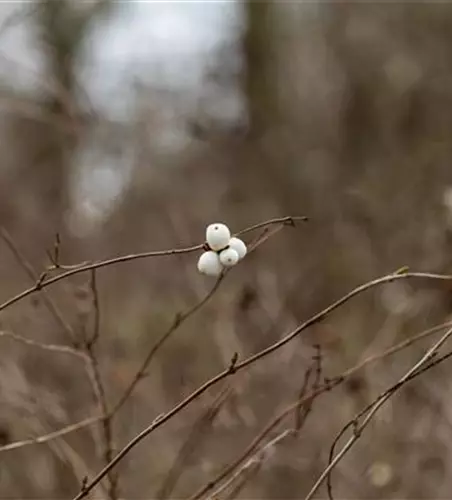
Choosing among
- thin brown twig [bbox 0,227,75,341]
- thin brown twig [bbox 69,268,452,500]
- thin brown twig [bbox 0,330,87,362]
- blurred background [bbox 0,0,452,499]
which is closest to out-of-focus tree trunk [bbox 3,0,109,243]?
blurred background [bbox 0,0,452,499]

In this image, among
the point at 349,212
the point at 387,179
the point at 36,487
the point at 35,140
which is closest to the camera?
the point at 36,487

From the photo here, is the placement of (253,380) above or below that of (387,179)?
below

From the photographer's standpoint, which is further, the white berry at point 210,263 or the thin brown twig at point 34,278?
the thin brown twig at point 34,278

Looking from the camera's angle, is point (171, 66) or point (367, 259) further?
point (171, 66)

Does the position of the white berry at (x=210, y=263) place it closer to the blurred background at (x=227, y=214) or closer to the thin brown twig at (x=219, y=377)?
the thin brown twig at (x=219, y=377)

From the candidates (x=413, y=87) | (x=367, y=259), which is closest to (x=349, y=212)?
(x=367, y=259)

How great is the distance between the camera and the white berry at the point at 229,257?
3.00ft

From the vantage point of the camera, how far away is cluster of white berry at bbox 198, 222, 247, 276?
0.92 metres

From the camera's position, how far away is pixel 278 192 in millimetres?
4727

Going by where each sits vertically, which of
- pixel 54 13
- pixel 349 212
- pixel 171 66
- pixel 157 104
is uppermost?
pixel 54 13

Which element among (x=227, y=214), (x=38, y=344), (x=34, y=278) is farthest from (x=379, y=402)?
(x=227, y=214)

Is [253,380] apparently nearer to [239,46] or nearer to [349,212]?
[349,212]

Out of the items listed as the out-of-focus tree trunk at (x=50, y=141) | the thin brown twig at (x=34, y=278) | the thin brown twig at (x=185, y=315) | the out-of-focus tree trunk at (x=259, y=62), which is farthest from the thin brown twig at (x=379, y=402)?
the out-of-focus tree trunk at (x=259, y=62)

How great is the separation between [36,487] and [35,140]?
12.9 ft
